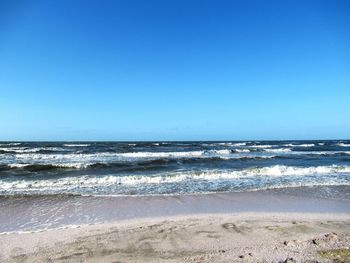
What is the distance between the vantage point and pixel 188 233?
6750 mm

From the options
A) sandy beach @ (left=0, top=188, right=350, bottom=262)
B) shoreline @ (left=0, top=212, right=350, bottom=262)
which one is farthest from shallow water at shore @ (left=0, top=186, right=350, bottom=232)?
shoreline @ (left=0, top=212, right=350, bottom=262)

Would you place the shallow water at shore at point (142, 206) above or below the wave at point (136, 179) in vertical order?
below

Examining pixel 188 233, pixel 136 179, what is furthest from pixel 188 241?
pixel 136 179

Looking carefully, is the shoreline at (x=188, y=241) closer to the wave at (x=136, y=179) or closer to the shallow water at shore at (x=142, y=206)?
the shallow water at shore at (x=142, y=206)

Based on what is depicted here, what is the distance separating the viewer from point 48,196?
12.0 metres

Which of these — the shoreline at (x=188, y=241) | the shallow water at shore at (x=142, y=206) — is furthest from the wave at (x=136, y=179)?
the shoreline at (x=188, y=241)

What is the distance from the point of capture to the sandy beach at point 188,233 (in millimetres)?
5434

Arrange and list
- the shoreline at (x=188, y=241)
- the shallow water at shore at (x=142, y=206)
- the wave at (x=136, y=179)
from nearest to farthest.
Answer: the shoreline at (x=188, y=241) → the shallow water at shore at (x=142, y=206) → the wave at (x=136, y=179)

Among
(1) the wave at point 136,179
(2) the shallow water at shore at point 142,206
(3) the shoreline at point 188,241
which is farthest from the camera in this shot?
(1) the wave at point 136,179

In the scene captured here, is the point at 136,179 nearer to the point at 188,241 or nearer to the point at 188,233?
the point at 188,233

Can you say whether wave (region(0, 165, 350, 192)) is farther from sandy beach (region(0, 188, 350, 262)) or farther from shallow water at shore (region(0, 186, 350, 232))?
sandy beach (region(0, 188, 350, 262))

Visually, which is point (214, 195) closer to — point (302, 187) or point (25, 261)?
point (302, 187)

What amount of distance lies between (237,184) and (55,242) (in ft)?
32.2

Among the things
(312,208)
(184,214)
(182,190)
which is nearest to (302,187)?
(312,208)
